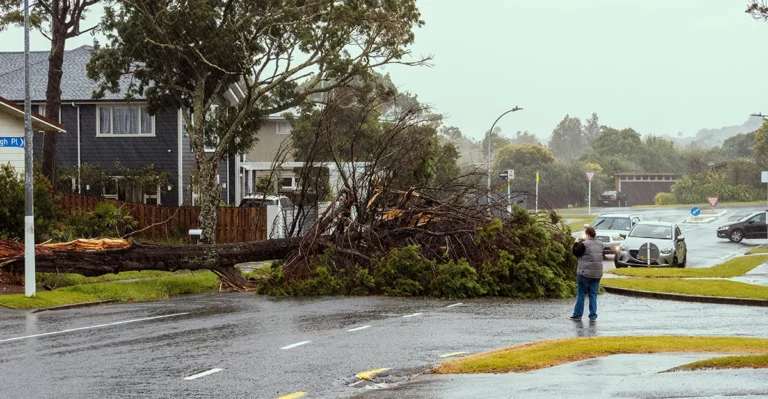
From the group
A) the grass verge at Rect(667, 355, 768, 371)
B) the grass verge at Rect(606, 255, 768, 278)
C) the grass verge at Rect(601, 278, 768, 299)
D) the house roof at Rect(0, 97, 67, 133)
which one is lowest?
the grass verge at Rect(606, 255, 768, 278)

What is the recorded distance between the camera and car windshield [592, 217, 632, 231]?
38.9m

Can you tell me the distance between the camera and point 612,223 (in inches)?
1543

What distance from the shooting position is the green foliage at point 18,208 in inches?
995

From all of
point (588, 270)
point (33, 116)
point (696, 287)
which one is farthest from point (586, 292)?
point (33, 116)

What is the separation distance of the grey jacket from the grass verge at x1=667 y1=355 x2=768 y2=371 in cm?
660

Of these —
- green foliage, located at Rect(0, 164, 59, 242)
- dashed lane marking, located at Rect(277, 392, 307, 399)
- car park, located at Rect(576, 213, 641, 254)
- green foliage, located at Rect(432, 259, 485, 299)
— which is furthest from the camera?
Answer: car park, located at Rect(576, 213, 641, 254)

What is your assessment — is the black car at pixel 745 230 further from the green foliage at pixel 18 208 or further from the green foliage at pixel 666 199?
the green foliage at pixel 666 199

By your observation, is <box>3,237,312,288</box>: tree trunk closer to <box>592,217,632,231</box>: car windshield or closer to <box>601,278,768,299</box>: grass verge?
<box>601,278,768,299</box>: grass verge

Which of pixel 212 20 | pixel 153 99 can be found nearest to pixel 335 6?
pixel 212 20

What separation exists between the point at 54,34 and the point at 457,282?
22.8 m

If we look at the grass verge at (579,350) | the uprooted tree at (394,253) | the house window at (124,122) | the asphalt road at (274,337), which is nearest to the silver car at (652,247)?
the uprooted tree at (394,253)

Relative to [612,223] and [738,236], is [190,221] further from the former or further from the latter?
[738,236]

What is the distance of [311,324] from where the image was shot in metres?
17.3

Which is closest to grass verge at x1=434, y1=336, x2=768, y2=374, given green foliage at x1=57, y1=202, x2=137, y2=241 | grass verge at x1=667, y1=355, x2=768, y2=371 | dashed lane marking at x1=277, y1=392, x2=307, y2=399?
grass verge at x1=667, y1=355, x2=768, y2=371
